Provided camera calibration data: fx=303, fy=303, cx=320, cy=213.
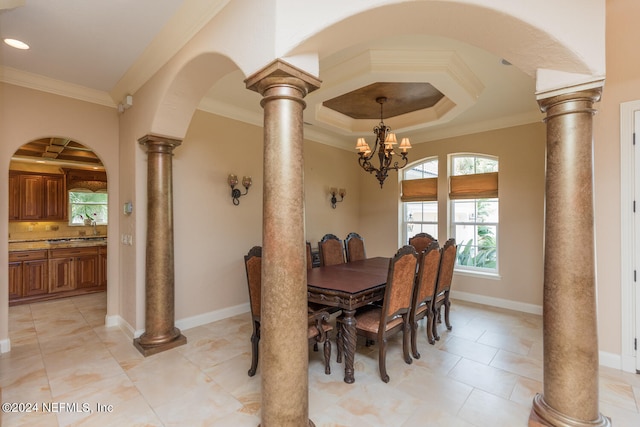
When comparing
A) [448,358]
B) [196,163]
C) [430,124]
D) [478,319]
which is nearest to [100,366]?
[196,163]

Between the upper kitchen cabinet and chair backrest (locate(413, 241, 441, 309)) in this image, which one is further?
the upper kitchen cabinet

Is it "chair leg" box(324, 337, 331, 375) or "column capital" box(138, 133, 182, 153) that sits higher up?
"column capital" box(138, 133, 182, 153)

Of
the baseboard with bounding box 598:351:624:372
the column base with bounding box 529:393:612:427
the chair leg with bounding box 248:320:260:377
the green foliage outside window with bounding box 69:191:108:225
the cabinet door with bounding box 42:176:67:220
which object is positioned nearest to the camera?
the column base with bounding box 529:393:612:427

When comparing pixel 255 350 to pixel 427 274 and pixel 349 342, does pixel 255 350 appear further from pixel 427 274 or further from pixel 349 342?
pixel 427 274

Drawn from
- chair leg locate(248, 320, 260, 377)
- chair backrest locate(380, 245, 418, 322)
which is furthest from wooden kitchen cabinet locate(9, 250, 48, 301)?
chair backrest locate(380, 245, 418, 322)

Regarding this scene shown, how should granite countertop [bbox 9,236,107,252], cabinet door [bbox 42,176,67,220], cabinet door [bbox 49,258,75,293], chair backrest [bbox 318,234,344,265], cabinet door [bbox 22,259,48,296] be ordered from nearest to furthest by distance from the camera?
chair backrest [bbox 318,234,344,265] < cabinet door [bbox 22,259,48,296] < cabinet door [bbox 49,258,75,293] < granite countertop [bbox 9,236,107,252] < cabinet door [bbox 42,176,67,220]

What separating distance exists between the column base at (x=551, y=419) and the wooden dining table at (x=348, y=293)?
4.07ft

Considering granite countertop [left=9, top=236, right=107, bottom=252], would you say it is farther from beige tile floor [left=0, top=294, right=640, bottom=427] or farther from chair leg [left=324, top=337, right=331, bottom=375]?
chair leg [left=324, top=337, right=331, bottom=375]

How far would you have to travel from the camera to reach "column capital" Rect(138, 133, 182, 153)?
3.06 m

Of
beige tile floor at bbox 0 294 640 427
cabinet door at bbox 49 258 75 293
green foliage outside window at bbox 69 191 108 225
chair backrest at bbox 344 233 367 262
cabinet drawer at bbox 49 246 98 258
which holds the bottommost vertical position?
beige tile floor at bbox 0 294 640 427

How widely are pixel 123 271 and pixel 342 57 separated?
344 cm

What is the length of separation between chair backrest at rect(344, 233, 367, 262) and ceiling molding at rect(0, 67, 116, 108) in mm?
3492

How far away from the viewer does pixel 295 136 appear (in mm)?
1680

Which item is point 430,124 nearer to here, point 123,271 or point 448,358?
point 448,358
